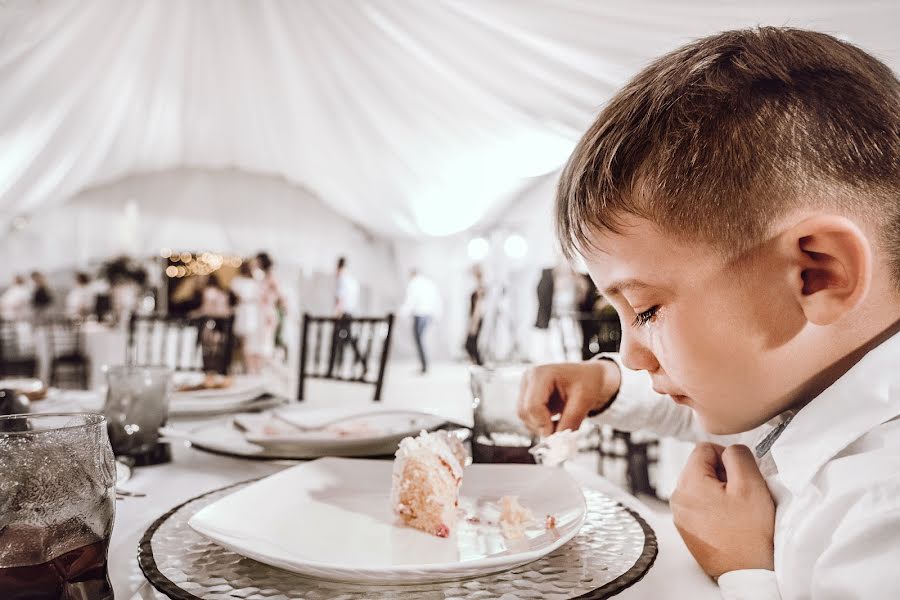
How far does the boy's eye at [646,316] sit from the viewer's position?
0.62 meters

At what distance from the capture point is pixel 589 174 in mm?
638

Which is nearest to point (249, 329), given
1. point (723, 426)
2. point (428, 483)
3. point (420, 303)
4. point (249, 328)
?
point (249, 328)

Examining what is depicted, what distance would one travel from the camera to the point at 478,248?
10609 mm

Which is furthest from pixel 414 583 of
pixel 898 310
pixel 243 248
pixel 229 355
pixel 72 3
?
pixel 243 248

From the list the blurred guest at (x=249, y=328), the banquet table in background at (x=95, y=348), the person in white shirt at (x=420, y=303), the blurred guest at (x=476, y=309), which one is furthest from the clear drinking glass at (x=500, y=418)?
the person in white shirt at (x=420, y=303)

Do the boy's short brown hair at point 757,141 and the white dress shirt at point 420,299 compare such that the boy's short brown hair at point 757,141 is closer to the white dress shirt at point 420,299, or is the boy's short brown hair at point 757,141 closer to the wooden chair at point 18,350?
the wooden chair at point 18,350

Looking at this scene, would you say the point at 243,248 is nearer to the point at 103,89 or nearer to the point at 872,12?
the point at 103,89

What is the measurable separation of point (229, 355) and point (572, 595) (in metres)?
2.43

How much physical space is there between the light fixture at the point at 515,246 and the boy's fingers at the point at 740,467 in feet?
29.5

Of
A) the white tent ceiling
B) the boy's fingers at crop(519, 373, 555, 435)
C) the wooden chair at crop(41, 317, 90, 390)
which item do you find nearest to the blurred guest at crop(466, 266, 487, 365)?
the white tent ceiling

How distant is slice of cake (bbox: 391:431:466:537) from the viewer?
629 mm

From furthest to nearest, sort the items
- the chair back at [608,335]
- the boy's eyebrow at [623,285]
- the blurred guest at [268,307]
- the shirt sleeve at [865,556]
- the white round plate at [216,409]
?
the blurred guest at [268,307]
the chair back at [608,335]
the white round plate at [216,409]
the boy's eyebrow at [623,285]
the shirt sleeve at [865,556]

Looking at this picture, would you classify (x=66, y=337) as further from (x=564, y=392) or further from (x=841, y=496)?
(x=841, y=496)

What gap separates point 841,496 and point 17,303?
32.3 ft
